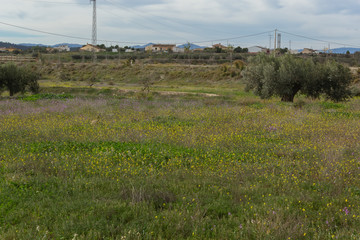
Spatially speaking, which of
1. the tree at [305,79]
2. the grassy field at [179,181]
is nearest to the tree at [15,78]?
the grassy field at [179,181]

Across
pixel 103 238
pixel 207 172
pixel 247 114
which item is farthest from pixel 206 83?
pixel 103 238

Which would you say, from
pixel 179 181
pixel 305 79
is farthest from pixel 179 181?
pixel 305 79

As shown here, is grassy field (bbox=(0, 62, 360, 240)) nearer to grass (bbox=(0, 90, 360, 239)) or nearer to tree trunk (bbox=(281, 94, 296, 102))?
grass (bbox=(0, 90, 360, 239))

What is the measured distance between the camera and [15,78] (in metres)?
30.3

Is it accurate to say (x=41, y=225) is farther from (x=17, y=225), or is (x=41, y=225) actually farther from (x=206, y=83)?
(x=206, y=83)

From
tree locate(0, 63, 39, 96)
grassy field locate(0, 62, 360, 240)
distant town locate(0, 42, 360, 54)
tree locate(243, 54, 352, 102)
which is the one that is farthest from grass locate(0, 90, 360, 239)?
distant town locate(0, 42, 360, 54)

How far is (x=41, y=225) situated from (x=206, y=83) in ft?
153

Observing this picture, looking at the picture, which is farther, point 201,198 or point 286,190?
point 286,190

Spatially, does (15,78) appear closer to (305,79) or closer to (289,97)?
(289,97)

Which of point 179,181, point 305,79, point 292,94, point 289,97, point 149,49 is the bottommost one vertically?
point 179,181

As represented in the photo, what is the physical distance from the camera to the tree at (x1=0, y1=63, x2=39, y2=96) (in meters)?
29.8

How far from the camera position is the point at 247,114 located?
15.8 m

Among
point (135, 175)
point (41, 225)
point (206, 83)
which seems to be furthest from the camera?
point (206, 83)

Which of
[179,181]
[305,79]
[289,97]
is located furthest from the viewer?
[289,97]
